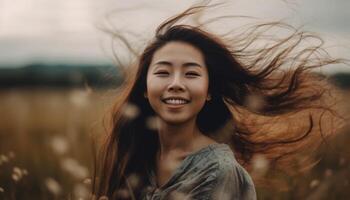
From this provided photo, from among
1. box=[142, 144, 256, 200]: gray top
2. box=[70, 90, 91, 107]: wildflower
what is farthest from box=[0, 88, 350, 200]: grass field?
box=[142, 144, 256, 200]: gray top

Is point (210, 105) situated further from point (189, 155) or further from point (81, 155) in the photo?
point (81, 155)

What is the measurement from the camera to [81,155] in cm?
510

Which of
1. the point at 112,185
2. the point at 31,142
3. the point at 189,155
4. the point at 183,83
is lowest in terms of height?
the point at 31,142

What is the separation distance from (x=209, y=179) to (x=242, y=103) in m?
0.69

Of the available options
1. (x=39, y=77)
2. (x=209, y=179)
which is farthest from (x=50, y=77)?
(x=209, y=179)

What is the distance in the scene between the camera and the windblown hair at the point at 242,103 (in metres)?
4.20

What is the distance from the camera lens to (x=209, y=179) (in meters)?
3.77

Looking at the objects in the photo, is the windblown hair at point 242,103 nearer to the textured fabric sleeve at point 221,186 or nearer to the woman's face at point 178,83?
the woman's face at point 178,83

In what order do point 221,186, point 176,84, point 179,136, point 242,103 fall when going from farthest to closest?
1. point 242,103
2. point 179,136
3. point 176,84
4. point 221,186

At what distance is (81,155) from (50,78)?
97 cm

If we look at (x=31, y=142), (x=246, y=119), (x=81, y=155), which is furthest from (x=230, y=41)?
(x=31, y=142)

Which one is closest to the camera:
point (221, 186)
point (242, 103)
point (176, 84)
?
point (221, 186)

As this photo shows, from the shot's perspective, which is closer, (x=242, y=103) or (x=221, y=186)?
(x=221, y=186)

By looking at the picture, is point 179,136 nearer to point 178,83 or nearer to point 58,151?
point 178,83
